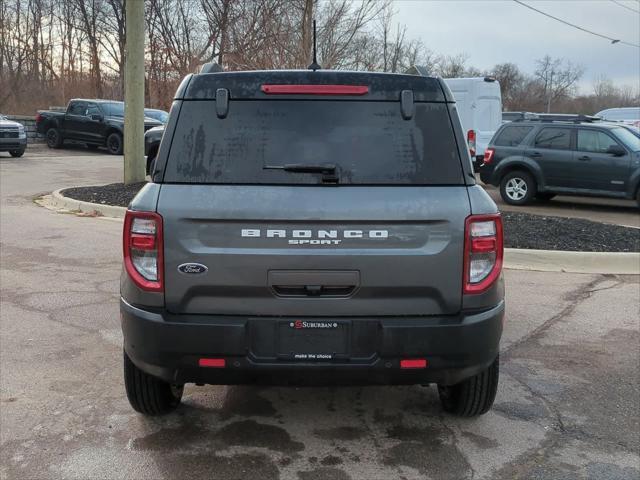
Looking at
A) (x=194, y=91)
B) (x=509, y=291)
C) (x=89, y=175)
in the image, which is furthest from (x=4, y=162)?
(x=194, y=91)

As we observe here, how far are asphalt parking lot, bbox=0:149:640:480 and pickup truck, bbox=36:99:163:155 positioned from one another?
1882 cm

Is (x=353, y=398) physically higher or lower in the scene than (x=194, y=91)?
lower

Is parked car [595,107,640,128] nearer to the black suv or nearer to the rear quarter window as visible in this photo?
the black suv

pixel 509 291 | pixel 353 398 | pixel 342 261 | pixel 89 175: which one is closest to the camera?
pixel 342 261

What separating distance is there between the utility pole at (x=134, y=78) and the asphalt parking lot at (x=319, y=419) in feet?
23.7

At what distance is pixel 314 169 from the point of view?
3000 mm

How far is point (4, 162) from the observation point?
19.6 metres

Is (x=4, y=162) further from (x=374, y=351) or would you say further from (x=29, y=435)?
(x=374, y=351)

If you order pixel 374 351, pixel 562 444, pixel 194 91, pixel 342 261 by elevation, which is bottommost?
pixel 562 444

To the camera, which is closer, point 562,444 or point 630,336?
point 562,444

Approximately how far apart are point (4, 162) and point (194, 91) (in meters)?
18.9

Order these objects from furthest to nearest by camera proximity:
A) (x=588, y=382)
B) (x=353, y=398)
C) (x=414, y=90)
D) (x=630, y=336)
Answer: (x=630, y=336), (x=588, y=382), (x=353, y=398), (x=414, y=90)

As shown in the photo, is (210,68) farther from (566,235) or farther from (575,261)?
(566,235)

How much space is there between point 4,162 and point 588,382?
19.4 metres
